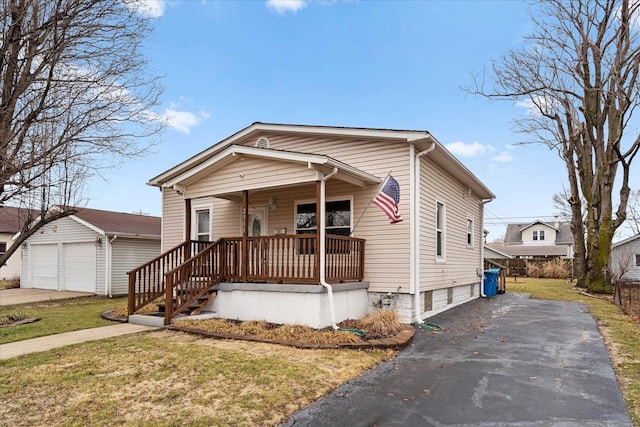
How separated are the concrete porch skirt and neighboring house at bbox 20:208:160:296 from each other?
8600 millimetres

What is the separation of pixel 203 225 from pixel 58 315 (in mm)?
4398

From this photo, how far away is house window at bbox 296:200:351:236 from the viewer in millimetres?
9898

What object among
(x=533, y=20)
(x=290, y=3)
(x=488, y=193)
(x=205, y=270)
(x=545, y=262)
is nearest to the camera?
(x=205, y=270)

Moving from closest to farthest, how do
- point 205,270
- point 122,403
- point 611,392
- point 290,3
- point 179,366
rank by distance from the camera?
point 122,403
point 611,392
point 179,366
point 205,270
point 290,3

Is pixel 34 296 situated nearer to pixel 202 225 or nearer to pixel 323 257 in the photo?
pixel 202 225

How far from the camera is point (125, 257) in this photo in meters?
16.4

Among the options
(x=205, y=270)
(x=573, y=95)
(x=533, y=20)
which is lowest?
(x=205, y=270)

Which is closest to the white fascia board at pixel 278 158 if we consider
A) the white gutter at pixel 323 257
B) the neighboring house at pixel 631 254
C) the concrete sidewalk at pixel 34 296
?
the white gutter at pixel 323 257

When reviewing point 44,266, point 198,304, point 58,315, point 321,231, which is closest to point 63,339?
point 198,304

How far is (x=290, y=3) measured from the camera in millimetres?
13656

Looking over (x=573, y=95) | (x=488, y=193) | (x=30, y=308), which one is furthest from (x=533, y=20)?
(x=30, y=308)

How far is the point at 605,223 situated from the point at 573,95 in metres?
6.23

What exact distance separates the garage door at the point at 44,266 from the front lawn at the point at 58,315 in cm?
433

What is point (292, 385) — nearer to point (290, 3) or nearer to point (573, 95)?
point (290, 3)
